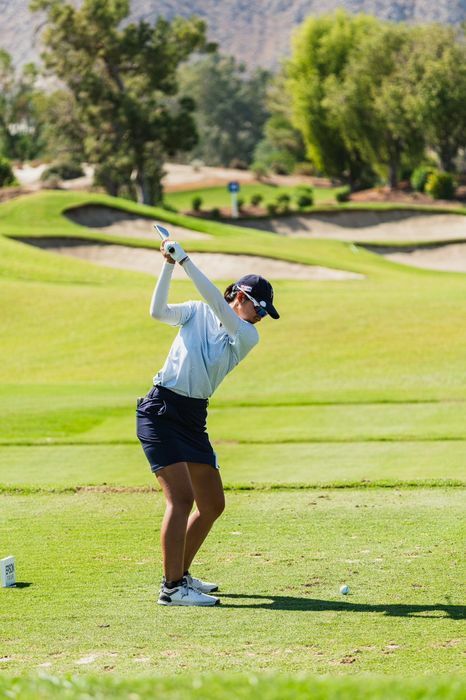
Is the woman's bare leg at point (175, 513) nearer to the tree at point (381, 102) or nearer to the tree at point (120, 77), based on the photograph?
the tree at point (120, 77)

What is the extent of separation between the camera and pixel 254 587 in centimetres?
851

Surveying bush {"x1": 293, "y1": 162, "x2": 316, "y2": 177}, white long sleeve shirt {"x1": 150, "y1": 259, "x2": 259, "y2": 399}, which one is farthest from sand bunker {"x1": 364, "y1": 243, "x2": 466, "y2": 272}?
bush {"x1": 293, "y1": 162, "x2": 316, "y2": 177}

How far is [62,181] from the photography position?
93062 millimetres

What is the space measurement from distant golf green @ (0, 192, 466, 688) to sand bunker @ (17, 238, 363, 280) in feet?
33.9

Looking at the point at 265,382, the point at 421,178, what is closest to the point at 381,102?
the point at 421,178

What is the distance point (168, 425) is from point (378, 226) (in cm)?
5776

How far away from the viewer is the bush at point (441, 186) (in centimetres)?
7456

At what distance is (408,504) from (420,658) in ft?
16.6

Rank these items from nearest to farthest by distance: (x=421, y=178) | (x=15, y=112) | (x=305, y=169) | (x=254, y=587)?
1. (x=254, y=587)
2. (x=421, y=178)
3. (x=305, y=169)
4. (x=15, y=112)

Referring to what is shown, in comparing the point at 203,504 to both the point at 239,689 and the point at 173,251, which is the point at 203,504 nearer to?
the point at 173,251

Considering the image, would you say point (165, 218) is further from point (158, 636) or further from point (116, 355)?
point (158, 636)

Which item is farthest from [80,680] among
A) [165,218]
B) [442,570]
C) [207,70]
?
[207,70]

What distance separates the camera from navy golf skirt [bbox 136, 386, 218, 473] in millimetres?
8391

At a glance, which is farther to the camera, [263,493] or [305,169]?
[305,169]
